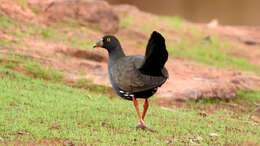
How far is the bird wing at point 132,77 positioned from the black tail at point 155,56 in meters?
0.09

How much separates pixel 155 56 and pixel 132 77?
585 millimetres

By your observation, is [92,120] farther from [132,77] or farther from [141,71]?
[141,71]

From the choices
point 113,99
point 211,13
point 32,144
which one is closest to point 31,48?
point 113,99

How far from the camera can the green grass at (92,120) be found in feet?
20.8

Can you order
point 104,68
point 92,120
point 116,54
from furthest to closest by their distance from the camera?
1. point 104,68
2. point 92,120
3. point 116,54

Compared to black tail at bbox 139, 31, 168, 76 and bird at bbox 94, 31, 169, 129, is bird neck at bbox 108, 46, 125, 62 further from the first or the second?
black tail at bbox 139, 31, 168, 76

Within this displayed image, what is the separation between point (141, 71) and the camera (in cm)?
663

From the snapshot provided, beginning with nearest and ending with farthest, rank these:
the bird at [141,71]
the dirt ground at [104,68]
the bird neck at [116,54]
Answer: the bird at [141,71], the bird neck at [116,54], the dirt ground at [104,68]

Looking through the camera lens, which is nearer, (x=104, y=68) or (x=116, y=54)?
(x=116, y=54)

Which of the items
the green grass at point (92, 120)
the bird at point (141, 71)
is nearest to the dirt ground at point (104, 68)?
the green grass at point (92, 120)

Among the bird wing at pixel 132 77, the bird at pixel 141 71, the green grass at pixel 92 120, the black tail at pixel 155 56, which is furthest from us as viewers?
the bird wing at pixel 132 77

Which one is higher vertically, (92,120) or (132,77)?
(132,77)

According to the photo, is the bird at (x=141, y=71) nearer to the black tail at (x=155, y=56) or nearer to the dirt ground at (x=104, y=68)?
the black tail at (x=155, y=56)

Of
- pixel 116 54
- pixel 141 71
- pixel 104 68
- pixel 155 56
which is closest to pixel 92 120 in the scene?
pixel 116 54
